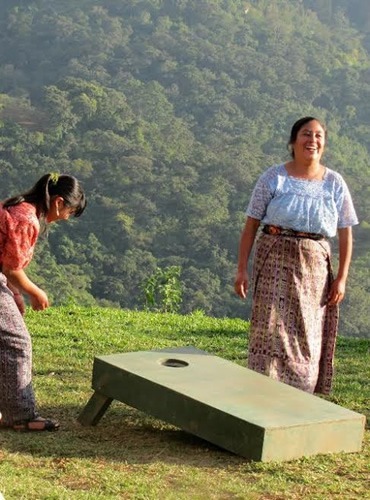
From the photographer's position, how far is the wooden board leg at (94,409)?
17.7ft

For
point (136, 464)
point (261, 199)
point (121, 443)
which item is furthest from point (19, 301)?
point (261, 199)

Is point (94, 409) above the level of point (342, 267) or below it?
below

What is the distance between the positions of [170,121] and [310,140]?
178 ft

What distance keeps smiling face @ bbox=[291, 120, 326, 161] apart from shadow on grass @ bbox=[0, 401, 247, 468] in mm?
1685

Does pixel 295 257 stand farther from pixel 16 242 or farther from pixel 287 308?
pixel 16 242

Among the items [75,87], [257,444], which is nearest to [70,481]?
[257,444]

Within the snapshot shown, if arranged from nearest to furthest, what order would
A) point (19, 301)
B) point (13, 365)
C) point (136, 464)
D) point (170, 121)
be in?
point (136, 464)
point (13, 365)
point (19, 301)
point (170, 121)

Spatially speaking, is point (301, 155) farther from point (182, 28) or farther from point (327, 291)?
point (182, 28)

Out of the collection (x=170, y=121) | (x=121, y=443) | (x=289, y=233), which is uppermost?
(x=170, y=121)

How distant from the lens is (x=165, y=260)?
38.8 meters

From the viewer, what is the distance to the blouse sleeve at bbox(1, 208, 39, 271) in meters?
5.05

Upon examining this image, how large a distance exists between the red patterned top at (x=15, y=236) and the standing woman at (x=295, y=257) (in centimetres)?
136

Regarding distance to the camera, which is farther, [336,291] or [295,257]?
[336,291]

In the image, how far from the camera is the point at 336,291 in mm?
6062
